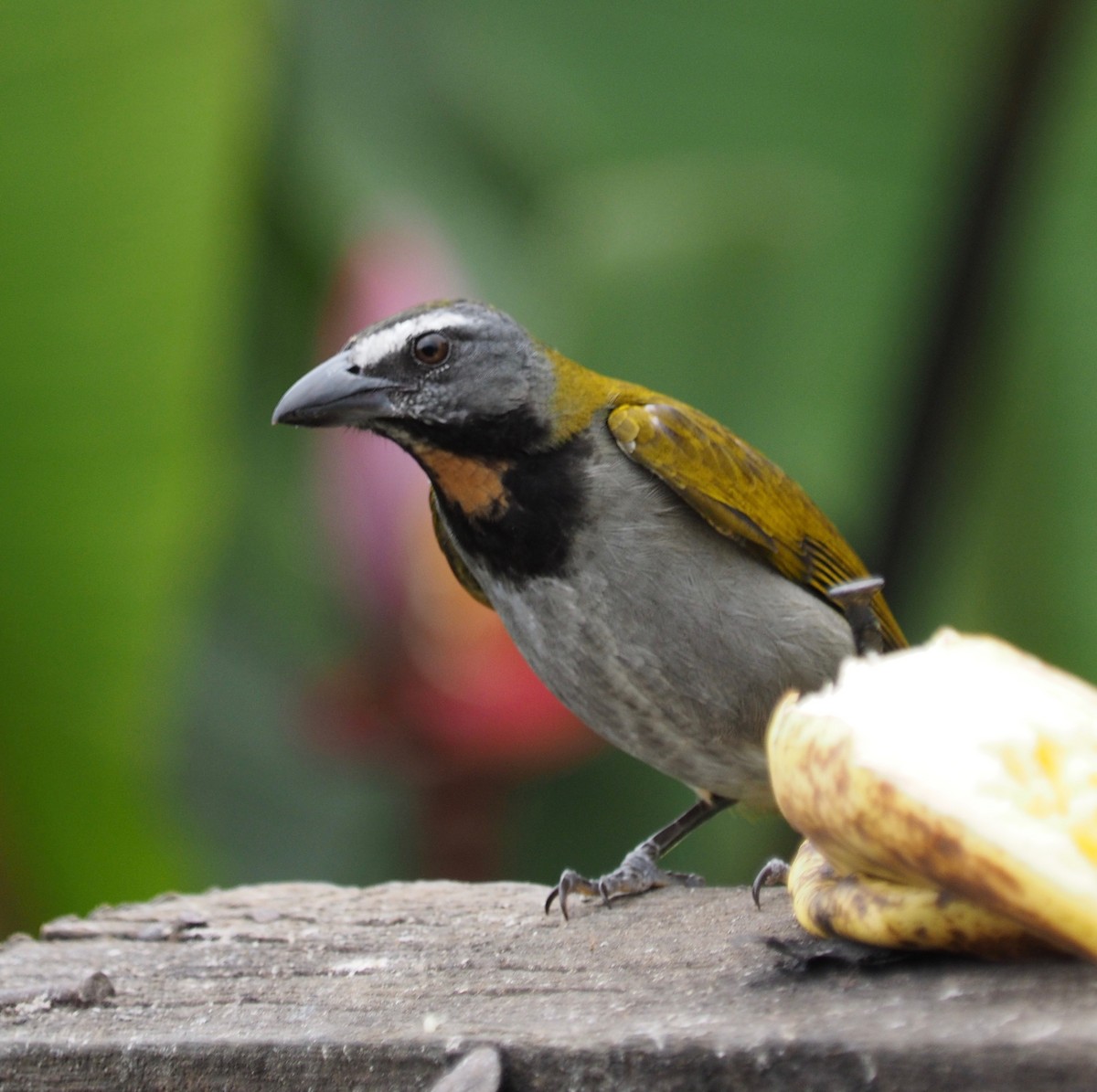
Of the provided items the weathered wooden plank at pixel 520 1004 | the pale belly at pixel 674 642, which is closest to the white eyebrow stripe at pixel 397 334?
the pale belly at pixel 674 642

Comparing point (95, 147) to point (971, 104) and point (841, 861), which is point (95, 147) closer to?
point (971, 104)

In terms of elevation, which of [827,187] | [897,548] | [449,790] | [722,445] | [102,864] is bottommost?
[102,864]

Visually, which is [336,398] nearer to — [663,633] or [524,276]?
[663,633]

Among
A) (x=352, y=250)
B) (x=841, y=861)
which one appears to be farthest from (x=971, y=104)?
(x=841, y=861)

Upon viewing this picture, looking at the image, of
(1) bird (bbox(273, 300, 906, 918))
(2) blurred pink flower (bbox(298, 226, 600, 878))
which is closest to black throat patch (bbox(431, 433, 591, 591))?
(1) bird (bbox(273, 300, 906, 918))

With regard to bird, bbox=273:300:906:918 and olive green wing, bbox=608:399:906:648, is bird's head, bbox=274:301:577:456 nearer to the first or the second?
bird, bbox=273:300:906:918

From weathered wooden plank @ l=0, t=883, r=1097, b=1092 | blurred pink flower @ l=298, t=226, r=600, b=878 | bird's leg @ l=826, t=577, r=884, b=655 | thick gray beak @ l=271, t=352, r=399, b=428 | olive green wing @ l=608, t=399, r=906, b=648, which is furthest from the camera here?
blurred pink flower @ l=298, t=226, r=600, b=878

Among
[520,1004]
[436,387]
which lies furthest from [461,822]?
[520,1004]
